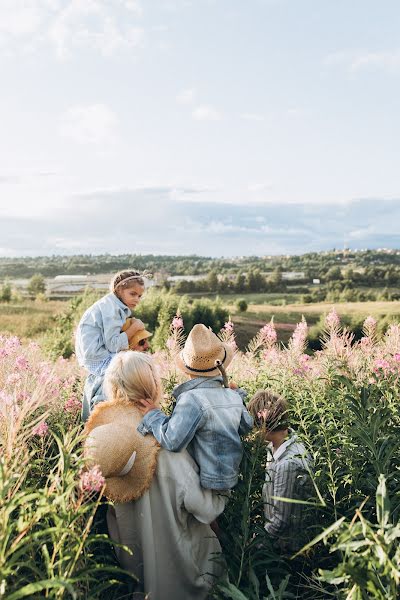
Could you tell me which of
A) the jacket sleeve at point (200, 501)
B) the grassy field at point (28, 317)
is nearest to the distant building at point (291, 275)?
the grassy field at point (28, 317)

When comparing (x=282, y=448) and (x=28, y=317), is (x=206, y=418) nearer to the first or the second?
(x=282, y=448)

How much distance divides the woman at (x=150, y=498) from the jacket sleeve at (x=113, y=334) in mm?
1105

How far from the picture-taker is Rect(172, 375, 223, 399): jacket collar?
129 inches

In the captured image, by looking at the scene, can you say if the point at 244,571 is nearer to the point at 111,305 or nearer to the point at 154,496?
the point at 154,496

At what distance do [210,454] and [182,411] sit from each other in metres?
0.30

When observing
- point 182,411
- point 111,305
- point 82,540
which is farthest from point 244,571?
point 111,305

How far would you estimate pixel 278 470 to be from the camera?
3.40m

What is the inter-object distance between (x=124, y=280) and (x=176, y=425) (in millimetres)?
1661

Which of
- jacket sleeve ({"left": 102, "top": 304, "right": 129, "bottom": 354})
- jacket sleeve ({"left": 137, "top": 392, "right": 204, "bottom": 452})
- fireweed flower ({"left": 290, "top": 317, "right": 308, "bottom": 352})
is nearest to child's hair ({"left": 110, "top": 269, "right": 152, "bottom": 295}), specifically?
jacket sleeve ({"left": 102, "top": 304, "right": 129, "bottom": 354})

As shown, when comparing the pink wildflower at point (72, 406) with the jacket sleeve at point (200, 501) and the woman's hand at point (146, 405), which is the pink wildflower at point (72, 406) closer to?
the woman's hand at point (146, 405)

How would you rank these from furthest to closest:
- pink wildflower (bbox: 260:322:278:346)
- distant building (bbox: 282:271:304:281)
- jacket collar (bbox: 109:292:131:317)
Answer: distant building (bbox: 282:271:304:281) → pink wildflower (bbox: 260:322:278:346) → jacket collar (bbox: 109:292:131:317)

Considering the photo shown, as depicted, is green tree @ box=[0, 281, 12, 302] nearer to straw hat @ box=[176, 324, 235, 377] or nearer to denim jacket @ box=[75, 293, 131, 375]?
denim jacket @ box=[75, 293, 131, 375]

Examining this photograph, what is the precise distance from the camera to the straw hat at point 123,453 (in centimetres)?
291

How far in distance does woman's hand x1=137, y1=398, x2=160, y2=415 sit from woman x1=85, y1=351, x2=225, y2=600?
2 centimetres
